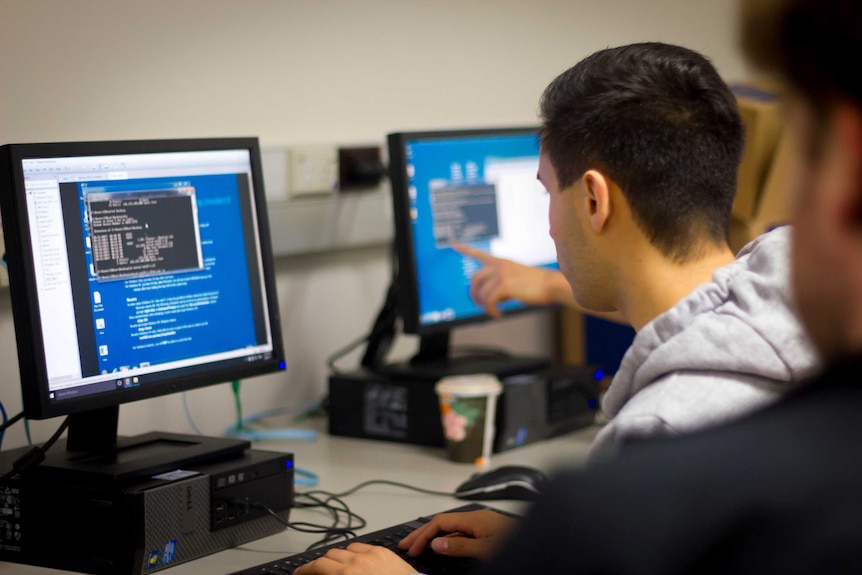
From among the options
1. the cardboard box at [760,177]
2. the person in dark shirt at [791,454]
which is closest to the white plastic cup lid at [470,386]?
the cardboard box at [760,177]

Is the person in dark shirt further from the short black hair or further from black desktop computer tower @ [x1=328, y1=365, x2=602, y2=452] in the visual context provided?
black desktop computer tower @ [x1=328, y1=365, x2=602, y2=452]

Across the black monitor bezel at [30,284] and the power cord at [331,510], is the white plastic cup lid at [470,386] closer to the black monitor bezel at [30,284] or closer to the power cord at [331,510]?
the power cord at [331,510]

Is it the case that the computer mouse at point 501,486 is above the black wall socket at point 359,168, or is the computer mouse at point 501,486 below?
below

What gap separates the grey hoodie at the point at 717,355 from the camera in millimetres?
1063

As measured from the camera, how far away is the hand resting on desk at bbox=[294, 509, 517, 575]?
1.20 meters

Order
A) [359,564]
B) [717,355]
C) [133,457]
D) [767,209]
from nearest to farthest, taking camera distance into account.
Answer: [717,355]
[359,564]
[133,457]
[767,209]

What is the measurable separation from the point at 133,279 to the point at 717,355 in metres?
0.78

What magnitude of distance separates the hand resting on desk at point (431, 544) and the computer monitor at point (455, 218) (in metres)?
0.65

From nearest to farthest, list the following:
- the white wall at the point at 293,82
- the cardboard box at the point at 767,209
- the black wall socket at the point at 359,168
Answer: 1. the white wall at the point at 293,82
2. the black wall socket at the point at 359,168
3. the cardboard box at the point at 767,209

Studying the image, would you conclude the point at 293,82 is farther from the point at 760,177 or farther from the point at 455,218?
the point at 760,177

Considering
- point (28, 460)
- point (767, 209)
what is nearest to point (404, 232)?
point (28, 460)

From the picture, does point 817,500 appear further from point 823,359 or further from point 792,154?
point 792,154

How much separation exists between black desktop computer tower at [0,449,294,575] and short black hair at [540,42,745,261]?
618 millimetres

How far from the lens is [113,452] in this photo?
1443mm
